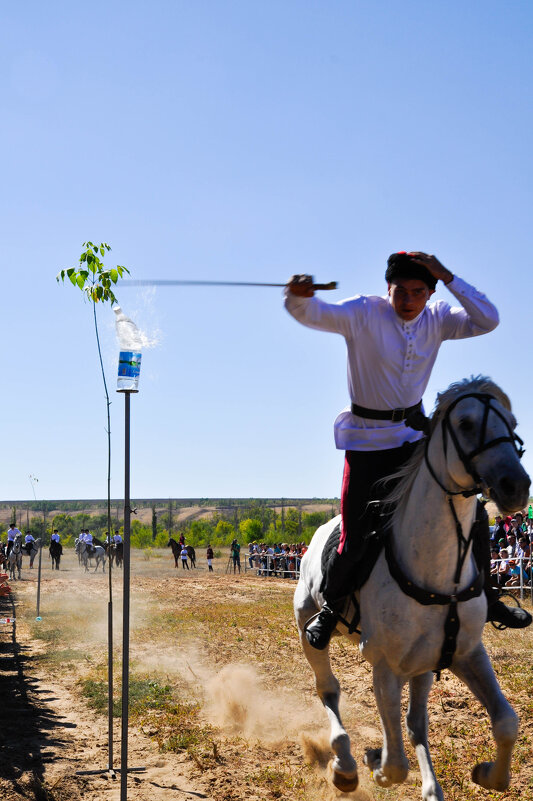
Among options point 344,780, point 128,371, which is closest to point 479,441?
point 344,780

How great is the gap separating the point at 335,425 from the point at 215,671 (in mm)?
8095

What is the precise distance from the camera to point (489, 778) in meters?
4.40

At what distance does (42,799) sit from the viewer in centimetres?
650

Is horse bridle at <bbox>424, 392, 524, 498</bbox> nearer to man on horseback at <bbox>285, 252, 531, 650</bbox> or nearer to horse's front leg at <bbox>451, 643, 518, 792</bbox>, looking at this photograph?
man on horseback at <bbox>285, 252, 531, 650</bbox>

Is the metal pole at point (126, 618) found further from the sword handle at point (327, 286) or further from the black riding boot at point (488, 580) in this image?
the black riding boot at point (488, 580)

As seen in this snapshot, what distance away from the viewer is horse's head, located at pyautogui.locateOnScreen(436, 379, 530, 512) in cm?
358

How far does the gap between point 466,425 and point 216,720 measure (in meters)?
6.49

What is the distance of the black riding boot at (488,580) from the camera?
184 inches

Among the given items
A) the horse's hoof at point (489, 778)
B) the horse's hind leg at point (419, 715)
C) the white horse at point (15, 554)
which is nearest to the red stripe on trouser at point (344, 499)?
the horse's hind leg at point (419, 715)

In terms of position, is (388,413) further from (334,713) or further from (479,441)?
(334,713)

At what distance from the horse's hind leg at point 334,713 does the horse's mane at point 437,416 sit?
180 cm

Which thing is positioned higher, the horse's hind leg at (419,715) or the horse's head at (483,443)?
the horse's head at (483,443)

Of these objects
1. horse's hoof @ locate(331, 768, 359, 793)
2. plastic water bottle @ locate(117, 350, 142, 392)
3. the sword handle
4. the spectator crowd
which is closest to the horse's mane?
the sword handle

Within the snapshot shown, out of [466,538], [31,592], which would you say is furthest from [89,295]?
[31,592]
